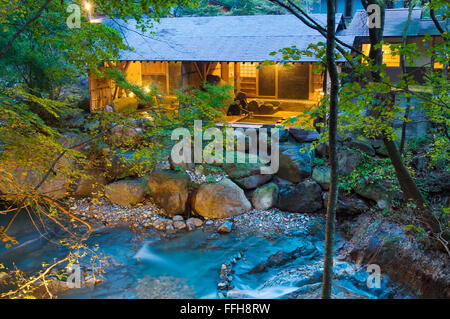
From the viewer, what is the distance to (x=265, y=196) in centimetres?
1083

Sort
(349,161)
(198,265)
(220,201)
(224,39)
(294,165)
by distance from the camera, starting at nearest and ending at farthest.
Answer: (198,265), (220,201), (349,161), (294,165), (224,39)

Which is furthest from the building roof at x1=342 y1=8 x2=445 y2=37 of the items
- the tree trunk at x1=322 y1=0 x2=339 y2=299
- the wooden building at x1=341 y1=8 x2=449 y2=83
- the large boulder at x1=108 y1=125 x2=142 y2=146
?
the tree trunk at x1=322 y1=0 x2=339 y2=299

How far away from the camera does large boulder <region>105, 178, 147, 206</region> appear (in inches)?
436

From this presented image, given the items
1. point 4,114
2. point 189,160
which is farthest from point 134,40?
point 4,114

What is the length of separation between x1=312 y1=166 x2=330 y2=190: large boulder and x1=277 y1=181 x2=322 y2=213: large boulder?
0.14 meters

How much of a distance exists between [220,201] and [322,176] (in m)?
2.98

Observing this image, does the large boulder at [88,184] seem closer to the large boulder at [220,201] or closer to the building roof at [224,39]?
the large boulder at [220,201]

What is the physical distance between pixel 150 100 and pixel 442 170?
9.25 m

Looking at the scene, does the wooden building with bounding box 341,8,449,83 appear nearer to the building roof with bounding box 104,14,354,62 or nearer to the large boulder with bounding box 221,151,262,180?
the building roof with bounding box 104,14,354,62

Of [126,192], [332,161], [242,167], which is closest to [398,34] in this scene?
[242,167]

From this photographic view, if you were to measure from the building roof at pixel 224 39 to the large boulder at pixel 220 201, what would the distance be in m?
4.16

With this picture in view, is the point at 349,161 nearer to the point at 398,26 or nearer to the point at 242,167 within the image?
the point at 242,167

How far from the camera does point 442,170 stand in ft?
31.9
